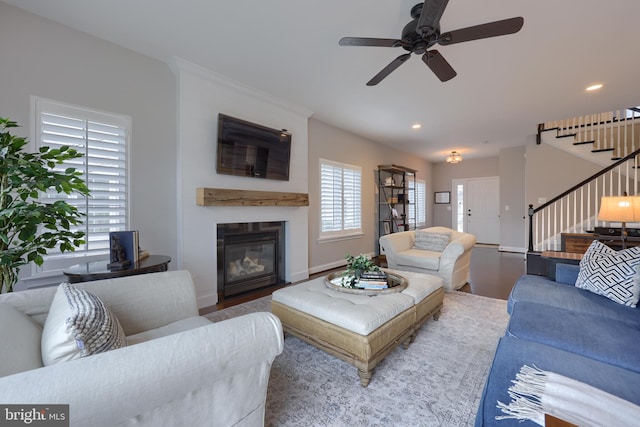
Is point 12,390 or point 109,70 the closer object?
point 12,390

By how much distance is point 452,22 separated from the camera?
7.47 ft

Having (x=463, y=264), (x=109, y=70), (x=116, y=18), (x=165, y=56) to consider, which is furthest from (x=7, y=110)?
(x=463, y=264)

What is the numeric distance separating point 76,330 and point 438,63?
2.77m

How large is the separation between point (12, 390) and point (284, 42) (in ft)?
9.27

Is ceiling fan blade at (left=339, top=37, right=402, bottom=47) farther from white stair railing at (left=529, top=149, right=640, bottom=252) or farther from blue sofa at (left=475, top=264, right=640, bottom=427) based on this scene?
white stair railing at (left=529, top=149, right=640, bottom=252)

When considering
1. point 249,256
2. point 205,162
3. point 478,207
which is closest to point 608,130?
point 478,207

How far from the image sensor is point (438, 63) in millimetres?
2219

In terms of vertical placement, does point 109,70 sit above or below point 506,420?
above

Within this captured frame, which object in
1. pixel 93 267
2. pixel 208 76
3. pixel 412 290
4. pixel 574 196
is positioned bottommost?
pixel 412 290

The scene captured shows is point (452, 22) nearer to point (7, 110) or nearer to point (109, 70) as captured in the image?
point (109, 70)

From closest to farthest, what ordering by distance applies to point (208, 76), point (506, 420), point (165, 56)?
1. point (506, 420)
2. point (165, 56)
3. point (208, 76)

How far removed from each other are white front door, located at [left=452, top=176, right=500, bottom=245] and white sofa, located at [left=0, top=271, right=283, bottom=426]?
8.51m

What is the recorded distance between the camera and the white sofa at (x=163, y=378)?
0.65 m

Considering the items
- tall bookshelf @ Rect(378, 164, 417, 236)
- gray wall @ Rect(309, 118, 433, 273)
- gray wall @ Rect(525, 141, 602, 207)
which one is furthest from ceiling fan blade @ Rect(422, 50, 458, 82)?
gray wall @ Rect(525, 141, 602, 207)
